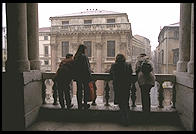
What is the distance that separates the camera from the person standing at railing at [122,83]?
11.8 ft

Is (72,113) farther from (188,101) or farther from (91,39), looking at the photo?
(91,39)

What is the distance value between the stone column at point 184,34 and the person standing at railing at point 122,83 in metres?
1.10

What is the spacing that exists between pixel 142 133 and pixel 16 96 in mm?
2323

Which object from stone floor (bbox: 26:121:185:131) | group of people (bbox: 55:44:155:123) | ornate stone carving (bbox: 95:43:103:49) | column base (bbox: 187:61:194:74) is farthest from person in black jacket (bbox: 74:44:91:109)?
ornate stone carving (bbox: 95:43:103:49)

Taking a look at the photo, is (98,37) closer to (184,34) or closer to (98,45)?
(98,45)

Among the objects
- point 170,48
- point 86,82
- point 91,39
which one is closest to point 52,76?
point 86,82

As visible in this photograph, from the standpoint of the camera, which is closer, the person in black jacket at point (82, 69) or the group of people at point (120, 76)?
the group of people at point (120, 76)

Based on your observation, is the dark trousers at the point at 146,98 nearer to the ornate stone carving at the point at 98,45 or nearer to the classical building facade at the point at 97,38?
the classical building facade at the point at 97,38

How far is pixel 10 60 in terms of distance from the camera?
3.46 meters

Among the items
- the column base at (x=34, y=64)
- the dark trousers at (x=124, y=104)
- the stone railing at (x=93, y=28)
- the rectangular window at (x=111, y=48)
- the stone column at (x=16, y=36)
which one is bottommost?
the dark trousers at (x=124, y=104)

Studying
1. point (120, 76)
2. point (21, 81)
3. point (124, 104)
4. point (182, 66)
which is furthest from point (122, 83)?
point (21, 81)

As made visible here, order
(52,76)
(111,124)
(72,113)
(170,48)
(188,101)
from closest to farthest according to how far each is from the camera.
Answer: (188,101)
(111,124)
(72,113)
(52,76)
(170,48)

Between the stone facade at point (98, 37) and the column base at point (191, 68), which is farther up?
the stone facade at point (98, 37)

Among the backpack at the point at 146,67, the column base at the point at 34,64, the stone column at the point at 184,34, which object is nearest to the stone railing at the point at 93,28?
the stone column at the point at 184,34
